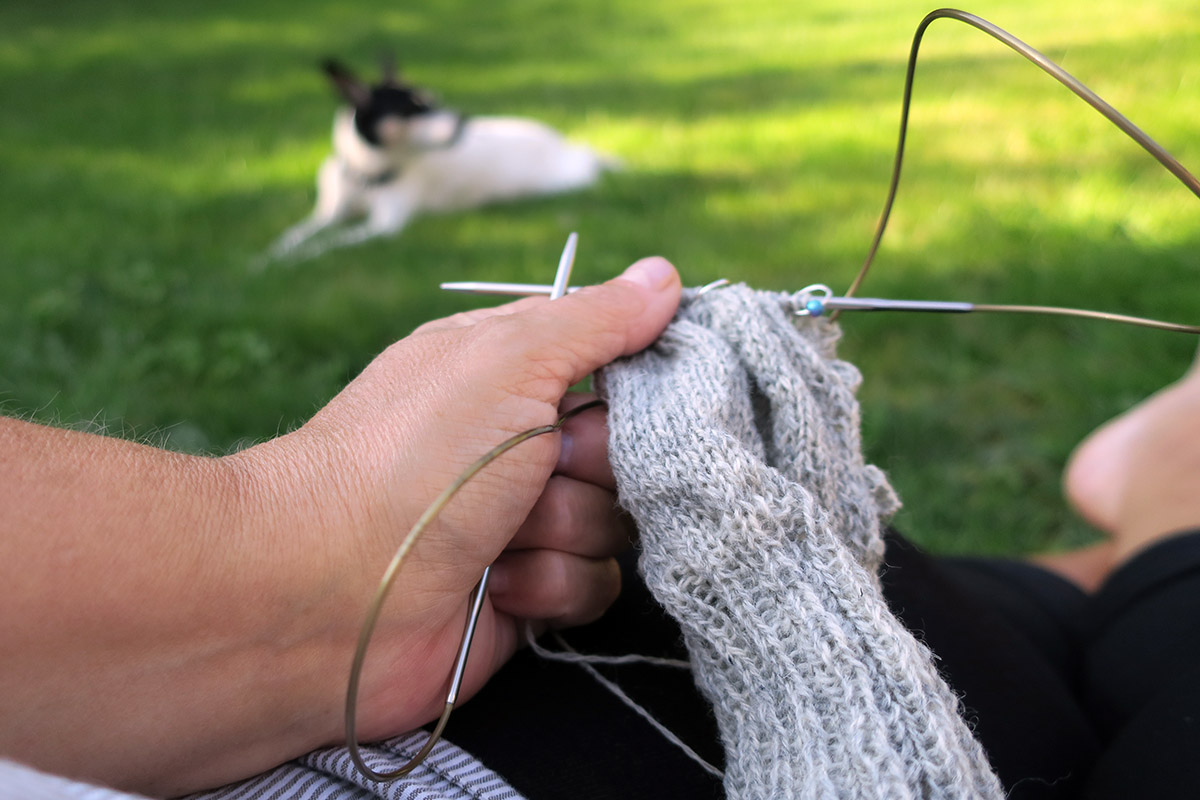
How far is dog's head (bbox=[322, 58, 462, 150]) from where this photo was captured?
3033 mm

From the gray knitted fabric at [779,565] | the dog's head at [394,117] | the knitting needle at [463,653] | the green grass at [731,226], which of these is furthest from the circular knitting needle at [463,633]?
the dog's head at [394,117]

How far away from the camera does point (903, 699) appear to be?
0.58m

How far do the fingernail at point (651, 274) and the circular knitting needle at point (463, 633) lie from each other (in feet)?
0.30

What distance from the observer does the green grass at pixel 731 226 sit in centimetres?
171

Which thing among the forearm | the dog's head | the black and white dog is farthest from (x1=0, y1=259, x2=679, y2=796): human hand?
the dog's head

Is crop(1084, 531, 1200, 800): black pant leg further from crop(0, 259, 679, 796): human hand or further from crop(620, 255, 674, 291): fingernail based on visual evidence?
crop(620, 255, 674, 291): fingernail

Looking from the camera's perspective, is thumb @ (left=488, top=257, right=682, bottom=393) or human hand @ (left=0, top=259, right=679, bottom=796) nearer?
human hand @ (left=0, top=259, right=679, bottom=796)

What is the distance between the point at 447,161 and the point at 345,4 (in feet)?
15.9

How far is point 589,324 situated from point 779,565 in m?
0.27

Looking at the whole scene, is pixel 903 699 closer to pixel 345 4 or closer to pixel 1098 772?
pixel 1098 772

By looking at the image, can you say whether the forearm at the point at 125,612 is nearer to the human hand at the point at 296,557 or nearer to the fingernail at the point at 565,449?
the human hand at the point at 296,557

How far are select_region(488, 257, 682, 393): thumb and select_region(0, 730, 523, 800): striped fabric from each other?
30 cm

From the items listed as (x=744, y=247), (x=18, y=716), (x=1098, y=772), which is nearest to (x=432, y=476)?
(x=18, y=716)

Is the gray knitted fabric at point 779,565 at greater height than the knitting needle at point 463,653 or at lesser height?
greater
